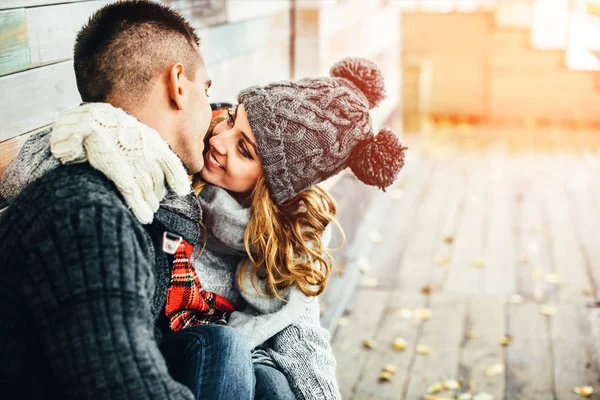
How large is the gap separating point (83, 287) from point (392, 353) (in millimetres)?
2537

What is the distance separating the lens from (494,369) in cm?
353

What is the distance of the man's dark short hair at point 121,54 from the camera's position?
177 centimetres

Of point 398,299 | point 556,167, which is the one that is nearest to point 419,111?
point 556,167

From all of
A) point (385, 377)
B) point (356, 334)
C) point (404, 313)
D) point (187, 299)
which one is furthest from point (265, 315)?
point (404, 313)

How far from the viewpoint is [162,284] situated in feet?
6.23

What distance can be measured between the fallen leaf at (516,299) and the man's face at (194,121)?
2879mm

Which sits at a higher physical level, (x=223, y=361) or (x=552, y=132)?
(x=223, y=361)

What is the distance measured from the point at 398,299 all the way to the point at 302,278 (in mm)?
2165

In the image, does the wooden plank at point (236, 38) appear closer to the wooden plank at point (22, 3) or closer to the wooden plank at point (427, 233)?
the wooden plank at point (22, 3)

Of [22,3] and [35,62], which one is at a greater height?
[22,3]

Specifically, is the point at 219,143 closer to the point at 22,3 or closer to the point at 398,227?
the point at 22,3

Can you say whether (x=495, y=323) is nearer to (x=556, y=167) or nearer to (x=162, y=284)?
(x=162, y=284)

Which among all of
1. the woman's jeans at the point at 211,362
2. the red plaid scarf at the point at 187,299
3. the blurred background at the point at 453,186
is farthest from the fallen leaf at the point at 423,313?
the woman's jeans at the point at 211,362

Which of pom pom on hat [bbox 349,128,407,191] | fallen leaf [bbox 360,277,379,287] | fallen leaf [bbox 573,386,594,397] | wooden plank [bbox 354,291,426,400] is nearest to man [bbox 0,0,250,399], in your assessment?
pom pom on hat [bbox 349,128,407,191]
